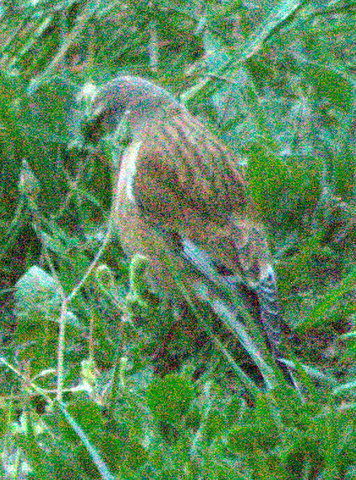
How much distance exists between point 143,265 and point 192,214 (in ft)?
0.73

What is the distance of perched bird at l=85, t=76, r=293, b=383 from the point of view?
3.39 m

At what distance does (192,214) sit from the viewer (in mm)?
3609

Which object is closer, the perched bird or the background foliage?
the background foliage

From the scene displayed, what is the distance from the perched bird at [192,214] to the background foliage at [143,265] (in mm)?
123

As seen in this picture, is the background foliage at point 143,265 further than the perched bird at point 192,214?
No

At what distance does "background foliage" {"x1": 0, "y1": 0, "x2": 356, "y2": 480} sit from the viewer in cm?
267

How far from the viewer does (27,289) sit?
3.60 m

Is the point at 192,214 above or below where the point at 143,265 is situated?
above

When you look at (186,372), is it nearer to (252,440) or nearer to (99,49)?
(252,440)

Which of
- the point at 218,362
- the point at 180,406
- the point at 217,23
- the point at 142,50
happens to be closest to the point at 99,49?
the point at 142,50

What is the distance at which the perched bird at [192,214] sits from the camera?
3389 millimetres

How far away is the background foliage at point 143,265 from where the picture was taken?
2670 millimetres

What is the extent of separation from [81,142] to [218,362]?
1.13 meters

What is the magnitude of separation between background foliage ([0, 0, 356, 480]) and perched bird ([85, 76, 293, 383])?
0.12 metres
